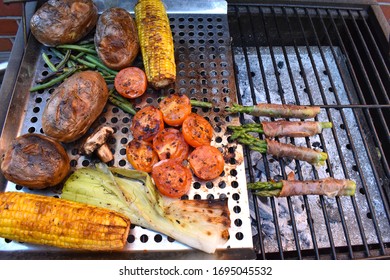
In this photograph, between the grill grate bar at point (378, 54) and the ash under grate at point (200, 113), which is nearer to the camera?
the ash under grate at point (200, 113)

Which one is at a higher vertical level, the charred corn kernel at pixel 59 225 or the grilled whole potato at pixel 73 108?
the grilled whole potato at pixel 73 108

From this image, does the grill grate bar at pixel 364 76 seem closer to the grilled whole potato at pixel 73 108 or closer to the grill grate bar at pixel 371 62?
the grill grate bar at pixel 371 62

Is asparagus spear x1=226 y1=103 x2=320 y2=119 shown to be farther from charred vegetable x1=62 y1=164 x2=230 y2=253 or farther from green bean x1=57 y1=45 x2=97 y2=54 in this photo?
green bean x1=57 y1=45 x2=97 y2=54

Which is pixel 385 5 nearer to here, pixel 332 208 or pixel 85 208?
pixel 332 208

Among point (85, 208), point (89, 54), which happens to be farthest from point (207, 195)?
point (89, 54)

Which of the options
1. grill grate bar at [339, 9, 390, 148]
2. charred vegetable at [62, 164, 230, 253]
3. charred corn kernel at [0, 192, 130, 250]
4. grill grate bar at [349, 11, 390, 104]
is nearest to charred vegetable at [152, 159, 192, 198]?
charred vegetable at [62, 164, 230, 253]

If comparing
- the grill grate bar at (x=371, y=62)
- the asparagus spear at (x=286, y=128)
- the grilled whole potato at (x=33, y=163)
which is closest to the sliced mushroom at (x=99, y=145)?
the grilled whole potato at (x=33, y=163)
